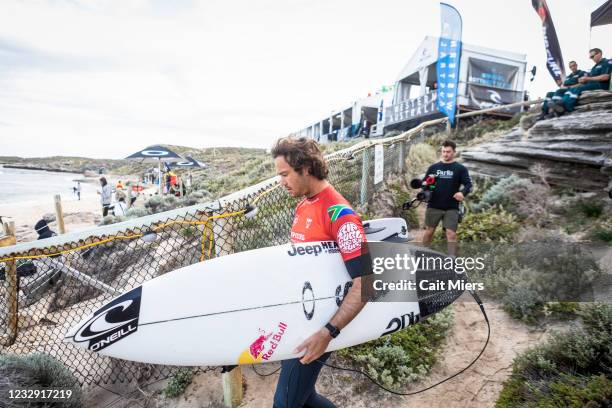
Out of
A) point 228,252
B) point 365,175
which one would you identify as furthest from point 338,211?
point 365,175

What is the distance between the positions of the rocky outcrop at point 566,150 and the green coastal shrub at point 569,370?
5.18 m

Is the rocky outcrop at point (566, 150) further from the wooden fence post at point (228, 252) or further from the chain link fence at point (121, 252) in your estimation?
the wooden fence post at point (228, 252)

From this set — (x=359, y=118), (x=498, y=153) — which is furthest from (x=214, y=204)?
(x=359, y=118)

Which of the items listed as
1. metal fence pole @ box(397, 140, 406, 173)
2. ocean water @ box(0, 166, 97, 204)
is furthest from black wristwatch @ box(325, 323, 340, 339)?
ocean water @ box(0, 166, 97, 204)

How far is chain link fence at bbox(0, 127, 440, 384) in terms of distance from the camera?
284 cm

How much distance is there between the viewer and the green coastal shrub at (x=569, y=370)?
7.03 ft

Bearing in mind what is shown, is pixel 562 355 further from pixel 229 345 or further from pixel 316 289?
pixel 229 345

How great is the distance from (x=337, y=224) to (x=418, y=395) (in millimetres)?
2056

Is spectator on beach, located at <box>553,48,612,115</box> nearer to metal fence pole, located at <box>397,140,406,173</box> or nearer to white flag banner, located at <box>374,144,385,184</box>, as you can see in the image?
metal fence pole, located at <box>397,140,406,173</box>

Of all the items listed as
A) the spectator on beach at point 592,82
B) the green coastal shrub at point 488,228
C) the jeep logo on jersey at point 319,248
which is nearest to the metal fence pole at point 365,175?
the green coastal shrub at point 488,228

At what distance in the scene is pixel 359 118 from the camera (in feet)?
80.1

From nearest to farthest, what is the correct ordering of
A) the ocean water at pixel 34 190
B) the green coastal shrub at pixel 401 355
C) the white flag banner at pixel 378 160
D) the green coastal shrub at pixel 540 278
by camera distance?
the green coastal shrub at pixel 401 355 < the green coastal shrub at pixel 540 278 < the white flag banner at pixel 378 160 < the ocean water at pixel 34 190

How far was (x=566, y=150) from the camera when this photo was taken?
7.23 metres

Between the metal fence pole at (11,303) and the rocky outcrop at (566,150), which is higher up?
the rocky outcrop at (566,150)
